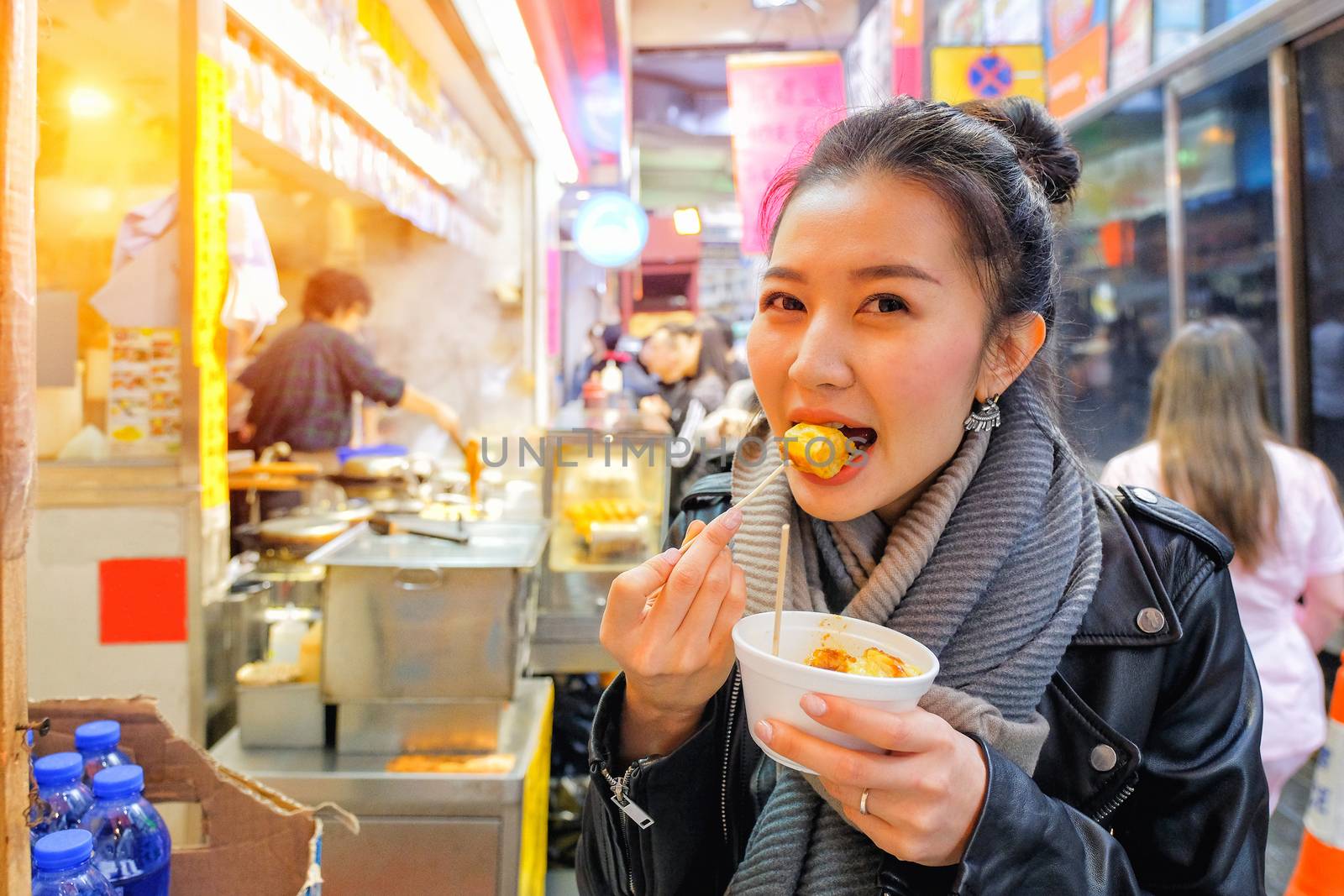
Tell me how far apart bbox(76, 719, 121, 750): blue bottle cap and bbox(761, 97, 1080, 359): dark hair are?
1.30m

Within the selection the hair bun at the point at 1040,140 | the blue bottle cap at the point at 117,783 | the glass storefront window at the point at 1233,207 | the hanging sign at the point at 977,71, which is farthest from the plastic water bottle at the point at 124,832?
the hanging sign at the point at 977,71

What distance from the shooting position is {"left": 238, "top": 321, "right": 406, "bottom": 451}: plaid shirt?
4.36m

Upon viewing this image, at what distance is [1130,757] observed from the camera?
3.84 ft

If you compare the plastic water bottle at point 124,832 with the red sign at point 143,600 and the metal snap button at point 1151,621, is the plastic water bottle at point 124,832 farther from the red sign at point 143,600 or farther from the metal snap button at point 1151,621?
the metal snap button at point 1151,621

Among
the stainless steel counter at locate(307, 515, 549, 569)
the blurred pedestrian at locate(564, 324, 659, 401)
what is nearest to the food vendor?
the blurred pedestrian at locate(564, 324, 659, 401)

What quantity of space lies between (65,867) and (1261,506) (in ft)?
10.0

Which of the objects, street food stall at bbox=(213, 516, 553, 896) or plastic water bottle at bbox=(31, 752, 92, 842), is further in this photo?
street food stall at bbox=(213, 516, 553, 896)

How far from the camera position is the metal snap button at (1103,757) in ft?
3.87

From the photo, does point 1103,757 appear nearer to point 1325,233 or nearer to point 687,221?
point 1325,233

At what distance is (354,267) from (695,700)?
18.3ft

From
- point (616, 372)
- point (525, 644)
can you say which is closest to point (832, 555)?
point (525, 644)

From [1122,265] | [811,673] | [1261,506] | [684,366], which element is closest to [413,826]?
[811,673]

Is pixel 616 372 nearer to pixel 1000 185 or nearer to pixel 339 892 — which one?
pixel 339 892

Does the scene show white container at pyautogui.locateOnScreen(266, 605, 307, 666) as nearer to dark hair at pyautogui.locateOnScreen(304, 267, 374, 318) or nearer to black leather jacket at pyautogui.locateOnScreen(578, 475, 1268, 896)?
black leather jacket at pyautogui.locateOnScreen(578, 475, 1268, 896)
